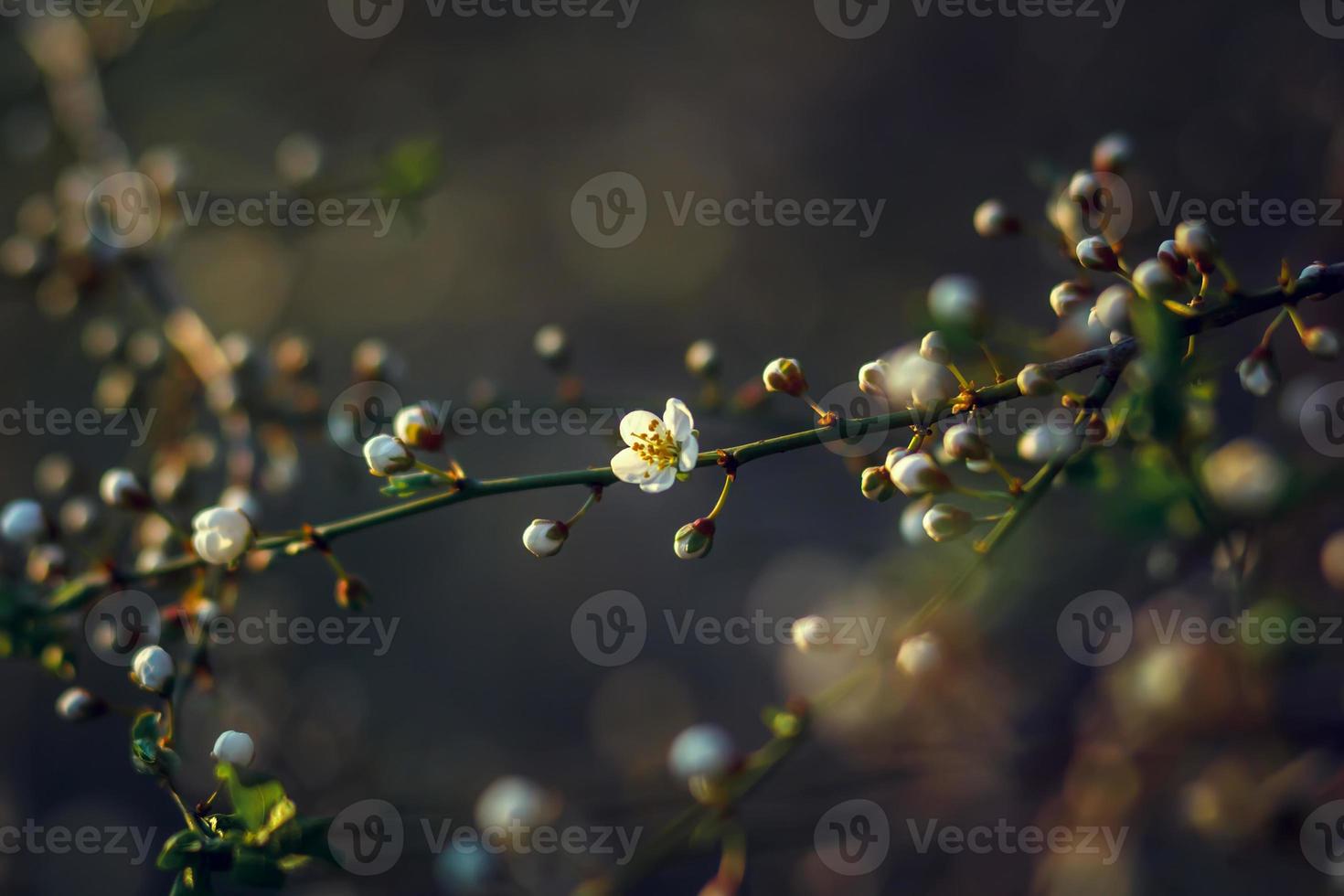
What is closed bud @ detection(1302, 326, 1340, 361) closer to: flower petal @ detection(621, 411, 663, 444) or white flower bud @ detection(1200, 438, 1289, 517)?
white flower bud @ detection(1200, 438, 1289, 517)

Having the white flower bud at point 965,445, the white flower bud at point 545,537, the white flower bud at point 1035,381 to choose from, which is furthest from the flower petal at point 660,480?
the white flower bud at point 1035,381

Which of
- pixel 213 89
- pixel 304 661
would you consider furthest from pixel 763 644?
pixel 213 89

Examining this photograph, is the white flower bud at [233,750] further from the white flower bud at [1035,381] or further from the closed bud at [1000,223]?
the closed bud at [1000,223]

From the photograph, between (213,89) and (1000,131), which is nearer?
(1000,131)

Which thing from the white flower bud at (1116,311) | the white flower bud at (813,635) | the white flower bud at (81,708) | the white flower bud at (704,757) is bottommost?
the white flower bud at (704,757)

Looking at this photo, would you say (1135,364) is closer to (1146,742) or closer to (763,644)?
(1146,742)

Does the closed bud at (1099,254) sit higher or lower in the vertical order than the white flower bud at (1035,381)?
higher
